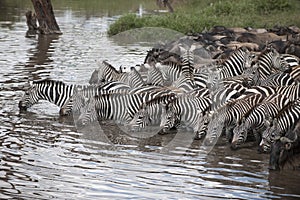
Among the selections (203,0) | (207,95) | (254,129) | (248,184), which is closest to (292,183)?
(248,184)

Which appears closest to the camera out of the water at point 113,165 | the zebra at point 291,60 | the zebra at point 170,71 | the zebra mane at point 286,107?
the water at point 113,165

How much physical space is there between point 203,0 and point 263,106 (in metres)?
30.6

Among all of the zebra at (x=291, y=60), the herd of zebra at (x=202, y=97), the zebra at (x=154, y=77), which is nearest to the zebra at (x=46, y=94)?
the herd of zebra at (x=202, y=97)

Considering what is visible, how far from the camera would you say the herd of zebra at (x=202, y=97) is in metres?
12.2

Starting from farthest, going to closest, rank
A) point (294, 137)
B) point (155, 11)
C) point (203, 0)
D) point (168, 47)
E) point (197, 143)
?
point (155, 11)
point (203, 0)
point (168, 47)
point (197, 143)
point (294, 137)

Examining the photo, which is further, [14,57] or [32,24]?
[32,24]

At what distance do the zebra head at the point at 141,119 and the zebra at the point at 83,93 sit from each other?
118 centimetres

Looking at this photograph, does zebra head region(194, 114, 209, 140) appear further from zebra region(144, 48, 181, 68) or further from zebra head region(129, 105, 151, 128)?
zebra region(144, 48, 181, 68)

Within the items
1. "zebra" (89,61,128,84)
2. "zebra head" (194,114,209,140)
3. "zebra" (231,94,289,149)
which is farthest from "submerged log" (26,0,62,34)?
"zebra" (231,94,289,149)

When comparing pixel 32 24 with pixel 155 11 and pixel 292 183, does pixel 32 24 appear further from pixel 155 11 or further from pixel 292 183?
pixel 292 183

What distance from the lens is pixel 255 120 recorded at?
1219cm

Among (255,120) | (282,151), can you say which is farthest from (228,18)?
(282,151)

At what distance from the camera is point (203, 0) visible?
139 feet

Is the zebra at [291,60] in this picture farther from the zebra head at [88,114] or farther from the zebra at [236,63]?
the zebra head at [88,114]
